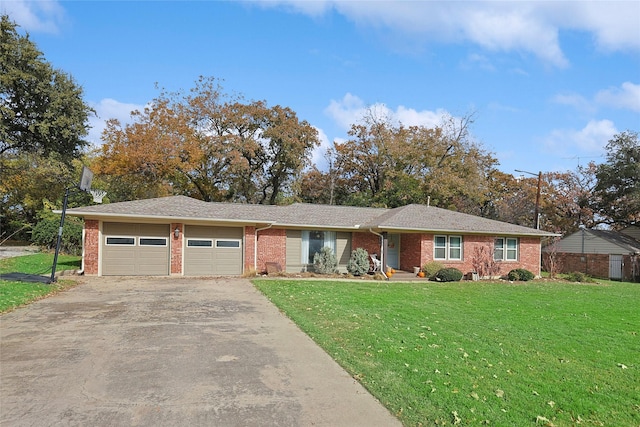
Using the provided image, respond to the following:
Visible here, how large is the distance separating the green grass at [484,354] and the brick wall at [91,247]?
8095 mm

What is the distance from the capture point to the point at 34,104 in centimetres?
2792

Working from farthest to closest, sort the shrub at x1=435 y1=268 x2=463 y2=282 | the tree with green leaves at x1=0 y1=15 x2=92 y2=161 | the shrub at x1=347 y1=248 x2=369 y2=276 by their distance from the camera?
the tree with green leaves at x1=0 y1=15 x2=92 y2=161
the shrub at x1=347 y1=248 x2=369 y2=276
the shrub at x1=435 y1=268 x2=463 y2=282

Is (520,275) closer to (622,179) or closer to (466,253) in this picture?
(466,253)

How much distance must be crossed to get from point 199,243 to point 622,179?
2917 cm

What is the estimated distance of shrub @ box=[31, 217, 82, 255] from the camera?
23094mm

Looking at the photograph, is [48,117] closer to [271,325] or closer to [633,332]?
[271,325]

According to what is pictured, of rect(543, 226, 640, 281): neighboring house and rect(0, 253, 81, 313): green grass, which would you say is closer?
rect(0, 253, 81, 313): green grass

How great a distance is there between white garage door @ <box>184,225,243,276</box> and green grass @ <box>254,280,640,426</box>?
577 cm

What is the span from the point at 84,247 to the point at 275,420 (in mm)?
14768

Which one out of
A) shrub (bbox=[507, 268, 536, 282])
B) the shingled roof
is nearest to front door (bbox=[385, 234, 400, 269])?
the shingled roof

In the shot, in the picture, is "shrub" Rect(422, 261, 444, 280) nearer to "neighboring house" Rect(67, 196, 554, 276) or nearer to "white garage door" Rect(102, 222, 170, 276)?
"neighboring house" Rect(67, 196, 554, 276)

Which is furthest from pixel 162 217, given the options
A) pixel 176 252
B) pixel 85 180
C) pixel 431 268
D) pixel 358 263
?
pixel 431 268

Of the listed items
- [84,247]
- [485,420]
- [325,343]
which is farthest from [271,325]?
[84,247]

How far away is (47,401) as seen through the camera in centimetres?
412
